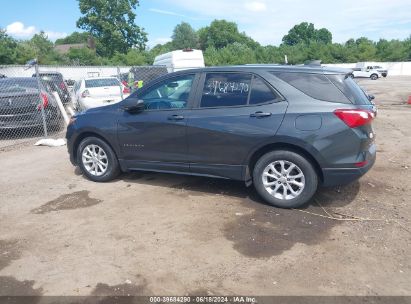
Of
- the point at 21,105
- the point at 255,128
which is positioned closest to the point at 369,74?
the point at 21,105

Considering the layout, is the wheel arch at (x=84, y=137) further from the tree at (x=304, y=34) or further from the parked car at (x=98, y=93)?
the tree at (x=304, y=34)

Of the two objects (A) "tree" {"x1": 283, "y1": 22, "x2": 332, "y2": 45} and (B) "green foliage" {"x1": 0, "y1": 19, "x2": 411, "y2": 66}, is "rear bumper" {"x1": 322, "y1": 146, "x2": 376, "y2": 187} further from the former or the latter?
(A) "tree" {"x1": 283, "y1": 22, "x2": 332, "y2": 45}

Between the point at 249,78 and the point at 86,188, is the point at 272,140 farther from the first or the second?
the point at 86,188

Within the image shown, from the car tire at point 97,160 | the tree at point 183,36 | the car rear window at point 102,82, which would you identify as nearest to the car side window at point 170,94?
the car tire at point 97,160

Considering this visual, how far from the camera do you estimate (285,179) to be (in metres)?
4.70

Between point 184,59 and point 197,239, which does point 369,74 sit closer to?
point 184,59

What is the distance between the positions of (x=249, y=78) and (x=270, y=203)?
1.56 meters

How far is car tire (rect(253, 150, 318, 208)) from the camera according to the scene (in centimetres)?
459

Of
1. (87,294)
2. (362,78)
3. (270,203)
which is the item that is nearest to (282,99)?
(270,203)

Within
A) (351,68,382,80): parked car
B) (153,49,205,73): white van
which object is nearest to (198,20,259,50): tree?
(351,68,382,80): parked car

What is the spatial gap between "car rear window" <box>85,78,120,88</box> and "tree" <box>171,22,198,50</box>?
79111 millimetres

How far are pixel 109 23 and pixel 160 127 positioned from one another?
60272mm

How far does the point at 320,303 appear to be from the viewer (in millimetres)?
2969

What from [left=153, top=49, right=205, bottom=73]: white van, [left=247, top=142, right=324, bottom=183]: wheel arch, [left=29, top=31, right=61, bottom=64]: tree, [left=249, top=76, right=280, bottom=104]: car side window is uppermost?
[left=29, top=31, right=61, bottom=64]: tree
